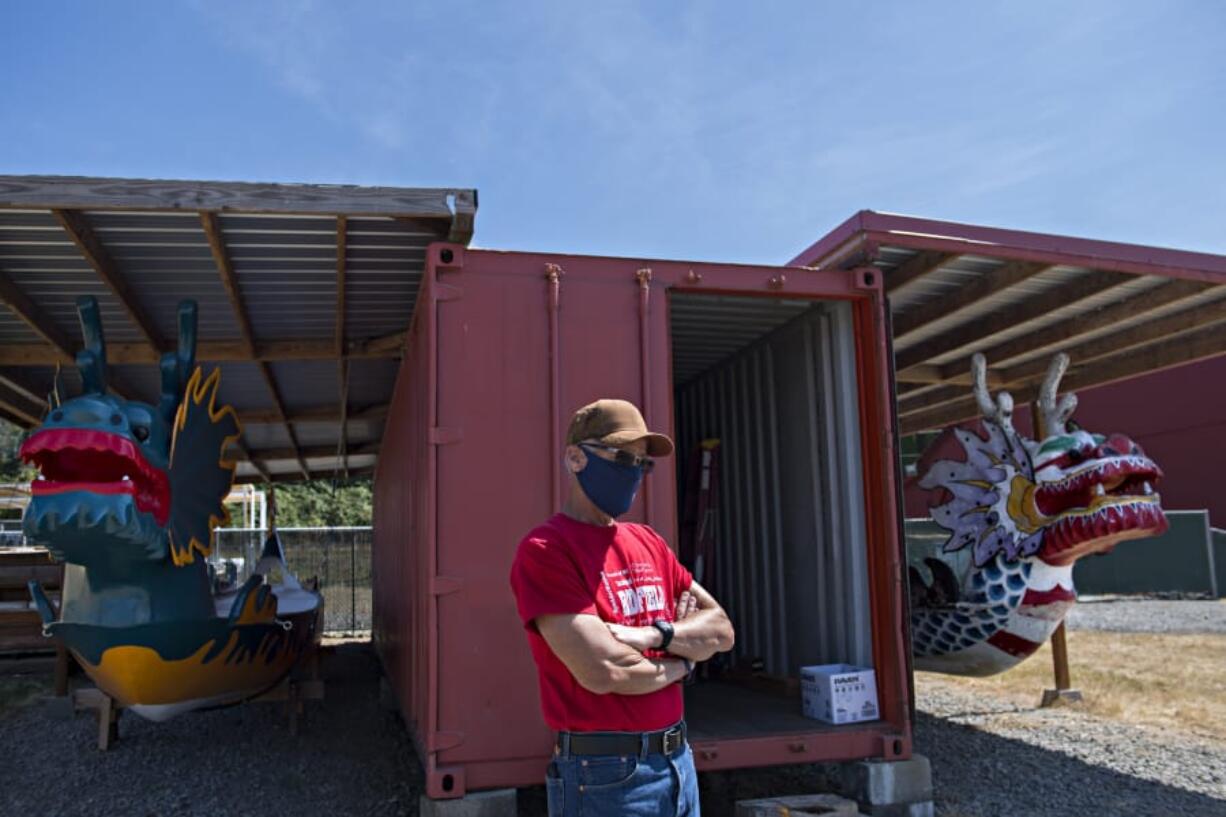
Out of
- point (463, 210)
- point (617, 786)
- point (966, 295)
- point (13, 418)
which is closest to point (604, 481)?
point (617, 786)

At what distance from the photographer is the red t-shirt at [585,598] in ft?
8.23

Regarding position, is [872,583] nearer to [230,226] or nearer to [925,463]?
[925,463]

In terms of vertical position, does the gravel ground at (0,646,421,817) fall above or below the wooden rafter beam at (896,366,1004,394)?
below

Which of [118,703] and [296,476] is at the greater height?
[296,476]

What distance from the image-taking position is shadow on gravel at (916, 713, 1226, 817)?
5812 millimetres

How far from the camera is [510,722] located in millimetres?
4777

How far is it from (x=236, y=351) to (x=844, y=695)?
5813 mm

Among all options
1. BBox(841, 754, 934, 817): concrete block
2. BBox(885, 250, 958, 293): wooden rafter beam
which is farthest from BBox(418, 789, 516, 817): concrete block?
BBox(885, 250, 958, 293): wooden rafter beam

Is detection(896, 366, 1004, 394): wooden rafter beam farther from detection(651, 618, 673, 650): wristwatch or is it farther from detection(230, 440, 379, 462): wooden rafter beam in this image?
detection(230, 440, 379, 462): wooden rafter beam

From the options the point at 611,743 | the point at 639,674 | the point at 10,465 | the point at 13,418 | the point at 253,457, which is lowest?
the point at 611,743

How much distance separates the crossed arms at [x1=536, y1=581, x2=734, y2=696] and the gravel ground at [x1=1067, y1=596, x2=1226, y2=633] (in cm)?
1466

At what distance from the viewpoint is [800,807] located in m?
4.95

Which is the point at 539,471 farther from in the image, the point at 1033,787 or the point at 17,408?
the point at 17,408

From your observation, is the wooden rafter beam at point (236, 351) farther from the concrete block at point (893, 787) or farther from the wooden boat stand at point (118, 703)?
the concrete block at point (893, 787)
